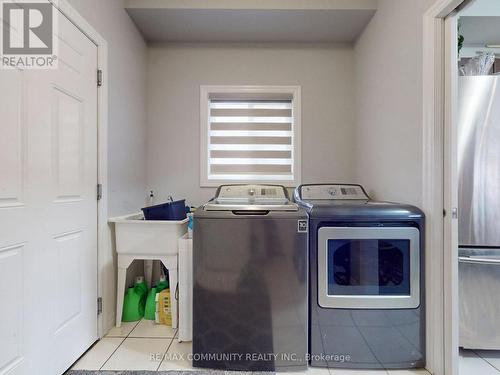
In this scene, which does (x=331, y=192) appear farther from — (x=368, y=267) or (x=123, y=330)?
(x=123, y=330)

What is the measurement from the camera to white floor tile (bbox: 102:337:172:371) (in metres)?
1.54

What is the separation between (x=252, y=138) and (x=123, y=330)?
195 centimetres

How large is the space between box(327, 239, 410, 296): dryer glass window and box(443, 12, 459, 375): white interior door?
0.21 m

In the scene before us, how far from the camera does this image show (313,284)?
153 centimetres

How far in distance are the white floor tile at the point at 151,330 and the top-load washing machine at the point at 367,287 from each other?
3.35 ft

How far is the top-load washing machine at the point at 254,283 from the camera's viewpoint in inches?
58.5

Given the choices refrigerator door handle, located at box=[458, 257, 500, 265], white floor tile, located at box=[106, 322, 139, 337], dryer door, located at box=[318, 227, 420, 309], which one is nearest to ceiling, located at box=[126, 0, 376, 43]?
dryer door, located at box=[318, 227, 420, 309]

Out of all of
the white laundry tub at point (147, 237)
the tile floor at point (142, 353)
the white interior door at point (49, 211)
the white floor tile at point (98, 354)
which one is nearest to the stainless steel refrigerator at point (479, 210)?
the tile floor at point (142, 353)

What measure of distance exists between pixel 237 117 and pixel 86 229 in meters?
1.67

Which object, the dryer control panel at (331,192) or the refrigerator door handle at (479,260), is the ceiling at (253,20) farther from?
the refrigerator door handle at (479,260)

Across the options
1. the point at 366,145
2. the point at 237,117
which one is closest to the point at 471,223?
the point at 366,145

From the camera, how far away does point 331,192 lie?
7.04 feet

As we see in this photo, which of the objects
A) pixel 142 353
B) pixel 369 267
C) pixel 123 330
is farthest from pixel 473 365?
pixel 123 330

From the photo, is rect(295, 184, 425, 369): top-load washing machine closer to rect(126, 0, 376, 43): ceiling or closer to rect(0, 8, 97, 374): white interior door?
rect(0, 8, 97, 374): white interior door
